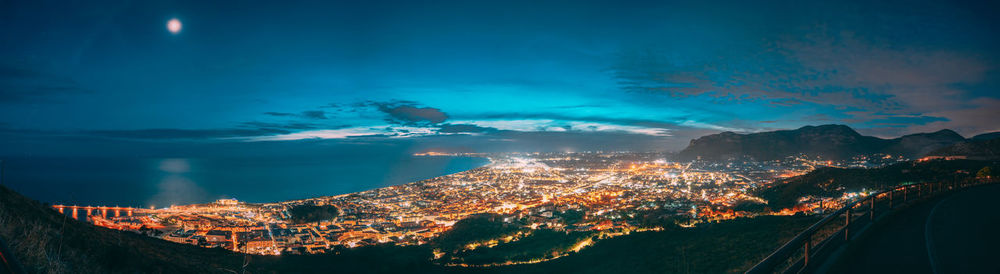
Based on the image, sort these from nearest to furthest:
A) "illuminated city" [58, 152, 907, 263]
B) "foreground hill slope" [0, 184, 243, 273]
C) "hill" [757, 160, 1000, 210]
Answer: "foreground hill slope" [0, 184, 243, 273], "illuminated city" [58, 152, 907, 263], "hill" [757, 160, 1000, 210]

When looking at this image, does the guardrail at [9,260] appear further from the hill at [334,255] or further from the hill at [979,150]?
the hill at [979,150]

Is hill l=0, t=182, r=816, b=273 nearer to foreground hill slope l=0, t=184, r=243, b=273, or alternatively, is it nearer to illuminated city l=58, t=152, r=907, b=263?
foreground hill slope l=0, t=184, r=243, b=273

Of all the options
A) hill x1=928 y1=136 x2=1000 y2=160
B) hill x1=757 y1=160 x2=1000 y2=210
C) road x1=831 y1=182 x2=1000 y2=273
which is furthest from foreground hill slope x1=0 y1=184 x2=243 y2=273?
hill x1=928 y1=136 x2=1000 y2=160

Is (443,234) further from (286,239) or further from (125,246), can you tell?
(125,246)

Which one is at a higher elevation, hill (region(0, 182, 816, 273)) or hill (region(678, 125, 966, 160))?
hill (region(678, 125, 966, 160))

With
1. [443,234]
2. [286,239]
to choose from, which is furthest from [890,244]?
[286,239]
